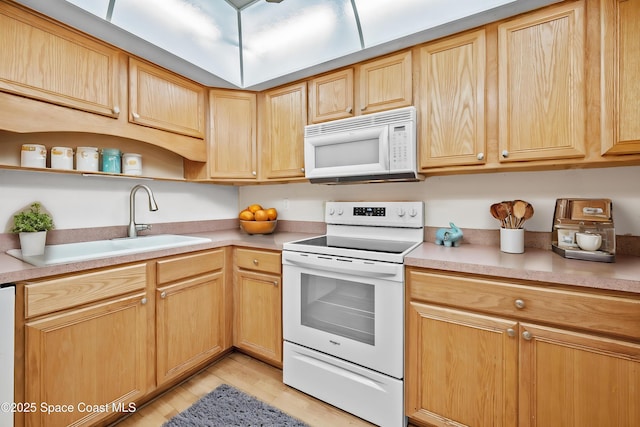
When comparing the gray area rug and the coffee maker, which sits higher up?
the coffee maker

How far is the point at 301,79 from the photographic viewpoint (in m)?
2.08

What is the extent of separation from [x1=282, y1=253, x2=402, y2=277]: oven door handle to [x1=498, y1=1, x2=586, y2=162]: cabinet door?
83 cm

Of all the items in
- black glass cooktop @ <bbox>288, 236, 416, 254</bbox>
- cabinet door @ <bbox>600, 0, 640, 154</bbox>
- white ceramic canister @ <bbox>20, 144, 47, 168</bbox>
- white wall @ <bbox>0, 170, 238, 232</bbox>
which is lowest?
black glass cooktop @ <bbox>288, 236, 416, 254</bbox>

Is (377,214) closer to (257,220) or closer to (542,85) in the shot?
(257,220)

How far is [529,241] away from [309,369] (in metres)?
1.48

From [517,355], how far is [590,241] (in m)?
0.63

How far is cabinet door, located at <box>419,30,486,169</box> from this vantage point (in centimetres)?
150

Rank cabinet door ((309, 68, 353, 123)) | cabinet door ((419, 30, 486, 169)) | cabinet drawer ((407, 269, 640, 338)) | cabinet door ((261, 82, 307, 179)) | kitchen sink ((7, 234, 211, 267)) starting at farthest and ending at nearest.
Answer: cabinet door ((261, 82, 307, 179)) < cabinet door ((309, 68, 353, 123)) < cabinet door ((419, 30, 486, 169)) < kitchen sink ((7, 234, 211, 267)) < cabinet drawer ((407, 269, 640, 338))

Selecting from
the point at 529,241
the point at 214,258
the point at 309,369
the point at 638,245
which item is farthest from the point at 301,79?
the point at 638,245

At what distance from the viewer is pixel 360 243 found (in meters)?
1.87

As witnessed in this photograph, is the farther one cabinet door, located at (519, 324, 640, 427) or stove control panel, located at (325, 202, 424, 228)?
stove control panel, located at (325, 202, 424, 228)

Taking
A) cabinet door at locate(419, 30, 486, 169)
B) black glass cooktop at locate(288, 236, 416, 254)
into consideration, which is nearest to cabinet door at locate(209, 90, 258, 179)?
black glass cooktop at locate(288, 236, 416, 254)

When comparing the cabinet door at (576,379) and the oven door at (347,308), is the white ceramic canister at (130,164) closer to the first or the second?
the oven door at (347,308)

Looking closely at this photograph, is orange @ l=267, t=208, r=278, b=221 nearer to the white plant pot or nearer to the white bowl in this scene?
the white plant pot
